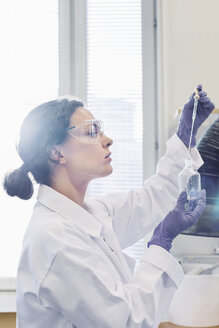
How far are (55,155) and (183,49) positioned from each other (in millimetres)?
1109

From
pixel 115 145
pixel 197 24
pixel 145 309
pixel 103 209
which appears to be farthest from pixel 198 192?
pixel 197 24

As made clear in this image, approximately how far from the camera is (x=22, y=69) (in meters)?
2.44

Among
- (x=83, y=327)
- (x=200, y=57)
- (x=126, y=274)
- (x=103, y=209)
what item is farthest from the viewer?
(x=200, y=57)

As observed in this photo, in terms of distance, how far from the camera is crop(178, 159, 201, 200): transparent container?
1459 millimetres

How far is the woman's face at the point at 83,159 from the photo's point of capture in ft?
4.54

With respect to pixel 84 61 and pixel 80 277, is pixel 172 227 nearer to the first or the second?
pixel 80 277

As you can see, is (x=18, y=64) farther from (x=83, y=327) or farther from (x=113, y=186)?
(x=83, y=327)

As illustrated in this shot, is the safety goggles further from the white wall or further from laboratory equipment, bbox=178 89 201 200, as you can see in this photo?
the white wall

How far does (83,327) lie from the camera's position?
3.75 ft

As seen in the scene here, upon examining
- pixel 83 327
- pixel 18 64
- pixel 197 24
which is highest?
pixel 197 24

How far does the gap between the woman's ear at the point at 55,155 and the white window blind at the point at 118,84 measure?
3.12ft

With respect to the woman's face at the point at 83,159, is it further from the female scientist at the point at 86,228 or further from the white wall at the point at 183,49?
the white wall at the point at 183,49

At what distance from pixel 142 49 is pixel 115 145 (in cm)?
52

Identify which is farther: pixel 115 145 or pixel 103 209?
pixel 115 145
